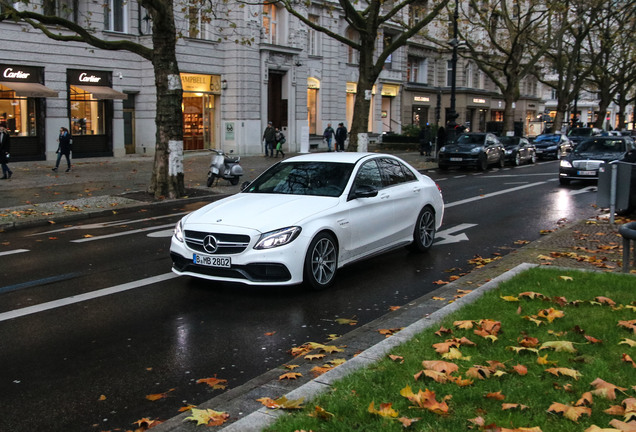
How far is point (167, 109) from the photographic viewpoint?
17.4 meters

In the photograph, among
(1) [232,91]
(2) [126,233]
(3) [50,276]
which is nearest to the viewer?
(3) [50,276]

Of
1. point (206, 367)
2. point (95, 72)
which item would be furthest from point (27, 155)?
point (206, 367)

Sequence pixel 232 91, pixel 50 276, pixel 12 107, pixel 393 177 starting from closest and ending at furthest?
pixel 50 276
pixel 393 177
pixel 12 107
pixel 232 91

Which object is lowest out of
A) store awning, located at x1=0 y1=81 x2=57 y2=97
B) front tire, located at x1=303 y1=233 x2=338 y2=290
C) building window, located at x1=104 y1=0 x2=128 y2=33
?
front tire, located at x1=303 y1=233 x2=338 y2=290

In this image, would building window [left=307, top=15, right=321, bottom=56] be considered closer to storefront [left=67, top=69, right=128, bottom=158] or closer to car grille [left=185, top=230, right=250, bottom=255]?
storefront [left=67, top=69, right=128, bottom=158]

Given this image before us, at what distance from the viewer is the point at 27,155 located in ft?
90.0

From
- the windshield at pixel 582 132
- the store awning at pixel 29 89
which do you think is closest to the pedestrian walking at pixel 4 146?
the store awning at pixel 29 89

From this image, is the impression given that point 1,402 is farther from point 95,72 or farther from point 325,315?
point 95,72

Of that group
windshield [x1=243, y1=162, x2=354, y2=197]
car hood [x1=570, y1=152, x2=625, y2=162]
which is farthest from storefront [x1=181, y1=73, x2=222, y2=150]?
windshield [x1=243, y1=162, x2=354, y2=197]

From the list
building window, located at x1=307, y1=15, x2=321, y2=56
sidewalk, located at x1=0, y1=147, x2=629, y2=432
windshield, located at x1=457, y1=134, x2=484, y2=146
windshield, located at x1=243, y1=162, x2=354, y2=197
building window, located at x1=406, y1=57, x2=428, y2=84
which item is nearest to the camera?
sidewalk, located at x1=0, y1=147, x2=629, y2=432

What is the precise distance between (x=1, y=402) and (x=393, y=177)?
6317mm

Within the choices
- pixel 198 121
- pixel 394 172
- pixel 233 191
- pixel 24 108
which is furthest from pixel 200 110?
pixel 394 172

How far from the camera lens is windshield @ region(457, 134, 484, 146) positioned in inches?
1160

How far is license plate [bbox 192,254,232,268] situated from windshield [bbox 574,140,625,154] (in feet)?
57.3
